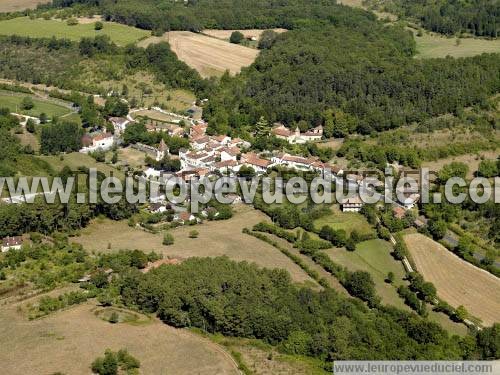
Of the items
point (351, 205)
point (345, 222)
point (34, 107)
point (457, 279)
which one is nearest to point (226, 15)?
point (34, 107)

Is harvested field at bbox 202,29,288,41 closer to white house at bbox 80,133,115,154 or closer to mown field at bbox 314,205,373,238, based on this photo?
white house at bbox 80,133,115,154

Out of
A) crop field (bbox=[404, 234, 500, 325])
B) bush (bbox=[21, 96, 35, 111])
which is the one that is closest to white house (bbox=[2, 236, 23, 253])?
crop field (bbox=[404, 234, 500, 325])

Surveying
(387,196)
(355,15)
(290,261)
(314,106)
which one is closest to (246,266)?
(290,261)

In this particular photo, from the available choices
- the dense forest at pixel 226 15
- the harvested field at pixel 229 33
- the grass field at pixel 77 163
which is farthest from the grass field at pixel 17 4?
the grass field at pixel 77 163

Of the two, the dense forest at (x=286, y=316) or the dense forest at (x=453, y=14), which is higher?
the dense forest at (x=453, y=14)

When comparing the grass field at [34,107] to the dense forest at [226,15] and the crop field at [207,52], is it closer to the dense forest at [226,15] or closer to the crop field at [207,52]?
the crop field at [207,52]

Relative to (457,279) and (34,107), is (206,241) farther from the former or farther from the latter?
(34,107)
